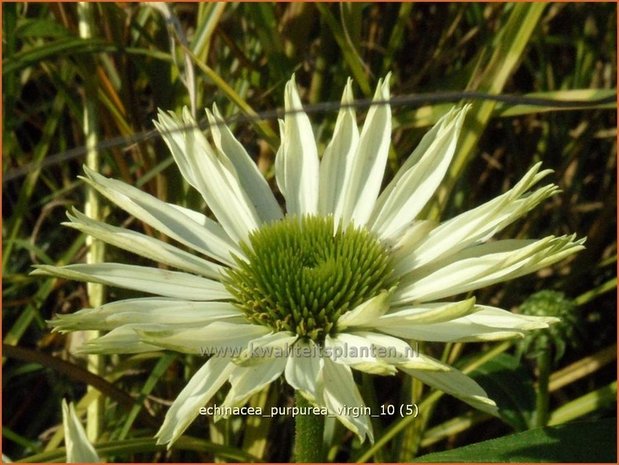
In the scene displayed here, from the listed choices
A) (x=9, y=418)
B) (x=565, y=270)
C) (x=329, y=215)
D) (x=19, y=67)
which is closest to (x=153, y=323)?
(x=329, y=215)

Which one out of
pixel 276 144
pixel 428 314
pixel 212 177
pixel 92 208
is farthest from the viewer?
pixel 92 208

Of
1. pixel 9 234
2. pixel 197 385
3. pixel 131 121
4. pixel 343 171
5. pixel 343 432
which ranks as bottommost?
pixel 197 385

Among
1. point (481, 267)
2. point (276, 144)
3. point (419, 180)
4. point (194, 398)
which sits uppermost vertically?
point (276, 144)

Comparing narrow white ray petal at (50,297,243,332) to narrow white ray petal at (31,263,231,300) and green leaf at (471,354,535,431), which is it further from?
green leaf at (471,354,535,431)

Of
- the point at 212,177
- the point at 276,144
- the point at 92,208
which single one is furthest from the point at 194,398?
the point at 92,208

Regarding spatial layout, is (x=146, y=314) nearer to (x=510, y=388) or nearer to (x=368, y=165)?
(x=368, y=165)

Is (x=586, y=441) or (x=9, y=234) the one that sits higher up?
(x=9, y=234)

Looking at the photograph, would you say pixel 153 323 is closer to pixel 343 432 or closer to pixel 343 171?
pixel 343 171
